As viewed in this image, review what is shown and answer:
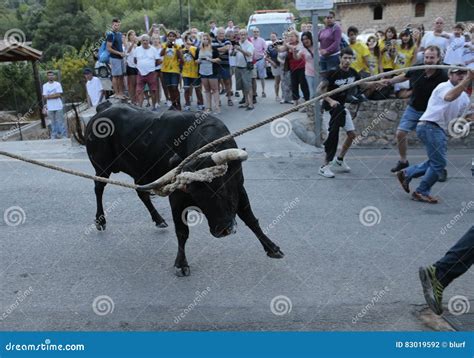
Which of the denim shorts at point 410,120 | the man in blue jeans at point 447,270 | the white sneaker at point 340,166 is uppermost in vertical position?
the denim shorts at point 410,120

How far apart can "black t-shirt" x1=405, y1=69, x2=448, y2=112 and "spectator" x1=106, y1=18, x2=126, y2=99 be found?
6410 mm

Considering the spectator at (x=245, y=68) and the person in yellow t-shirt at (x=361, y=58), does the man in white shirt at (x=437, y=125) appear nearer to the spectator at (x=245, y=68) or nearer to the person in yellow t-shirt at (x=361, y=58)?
the person in yellow t-shirt at (x=361, y=58)

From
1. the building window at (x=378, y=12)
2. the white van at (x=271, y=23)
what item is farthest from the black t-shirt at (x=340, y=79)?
the building window at (x=378, y=12)

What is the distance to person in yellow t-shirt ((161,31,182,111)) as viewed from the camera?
38.1 feet

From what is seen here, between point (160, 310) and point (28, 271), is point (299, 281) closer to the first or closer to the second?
point (160, 310)

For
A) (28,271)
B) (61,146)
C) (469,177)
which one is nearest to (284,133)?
(469,177)

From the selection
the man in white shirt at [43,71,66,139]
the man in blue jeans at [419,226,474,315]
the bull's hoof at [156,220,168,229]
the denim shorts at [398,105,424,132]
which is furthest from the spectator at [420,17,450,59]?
the man in white shirt at [43,71,66,139]

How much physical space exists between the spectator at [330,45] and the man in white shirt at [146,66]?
364 centimetres

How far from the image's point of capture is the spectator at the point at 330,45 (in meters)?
10.2

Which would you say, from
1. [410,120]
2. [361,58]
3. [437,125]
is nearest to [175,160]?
[437,125]

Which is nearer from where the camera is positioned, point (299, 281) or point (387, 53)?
point (299, 281)

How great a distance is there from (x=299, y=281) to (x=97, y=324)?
179cm

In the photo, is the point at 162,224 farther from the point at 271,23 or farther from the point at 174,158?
the point at 271,23

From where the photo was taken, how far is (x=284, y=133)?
10.5 m
